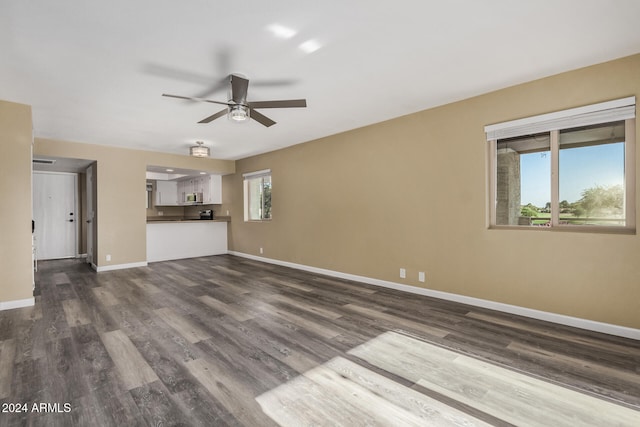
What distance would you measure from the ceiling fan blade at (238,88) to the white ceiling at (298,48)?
9cm

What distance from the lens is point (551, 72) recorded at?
2961 millimetres

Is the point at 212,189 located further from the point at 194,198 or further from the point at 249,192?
the point at 249,192

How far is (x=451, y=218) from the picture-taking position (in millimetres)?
3779

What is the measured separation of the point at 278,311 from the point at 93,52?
3.00 m

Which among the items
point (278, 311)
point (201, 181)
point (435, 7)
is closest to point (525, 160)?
point (435, 7)

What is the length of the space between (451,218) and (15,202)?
211 inches

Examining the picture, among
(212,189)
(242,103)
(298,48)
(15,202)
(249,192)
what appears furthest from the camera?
(212,189)

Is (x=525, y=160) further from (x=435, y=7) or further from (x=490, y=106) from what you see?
(x=435, y=7)

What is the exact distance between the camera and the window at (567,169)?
2.79 m

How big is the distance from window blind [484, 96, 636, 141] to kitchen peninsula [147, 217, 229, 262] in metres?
6.52

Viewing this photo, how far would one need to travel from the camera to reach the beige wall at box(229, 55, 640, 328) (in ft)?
9.20

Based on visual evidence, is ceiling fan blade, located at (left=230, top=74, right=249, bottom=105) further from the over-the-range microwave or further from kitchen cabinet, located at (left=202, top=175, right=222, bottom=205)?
the over-the-range microwave

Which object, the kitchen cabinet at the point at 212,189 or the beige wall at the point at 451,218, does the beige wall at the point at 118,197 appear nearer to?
the kitchen cabinet at the point at 212,189

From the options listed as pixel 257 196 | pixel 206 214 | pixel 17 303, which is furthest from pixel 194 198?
pixel 17 303
